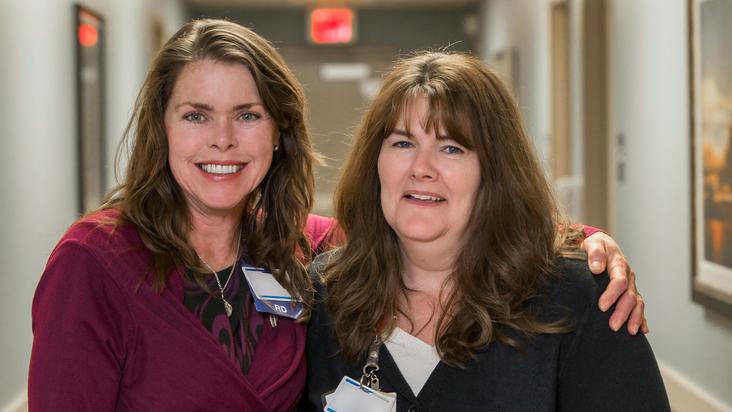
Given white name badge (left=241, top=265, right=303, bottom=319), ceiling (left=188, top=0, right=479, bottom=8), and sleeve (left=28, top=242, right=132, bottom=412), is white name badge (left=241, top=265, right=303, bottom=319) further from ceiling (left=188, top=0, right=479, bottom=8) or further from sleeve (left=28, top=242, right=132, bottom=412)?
ceiling (left=188, top=0, right=479, bottom=8)

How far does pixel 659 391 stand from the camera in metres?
1.63

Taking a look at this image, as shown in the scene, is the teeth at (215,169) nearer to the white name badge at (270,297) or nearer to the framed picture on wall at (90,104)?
the white name badge at (270,297)

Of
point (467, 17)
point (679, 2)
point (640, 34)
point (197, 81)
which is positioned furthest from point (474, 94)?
point (467, 17)

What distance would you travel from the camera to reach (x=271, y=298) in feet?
6.14

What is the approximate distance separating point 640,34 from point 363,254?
302cm

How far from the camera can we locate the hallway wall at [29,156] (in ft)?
11.9

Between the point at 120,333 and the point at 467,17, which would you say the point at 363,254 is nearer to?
the point at 120,333

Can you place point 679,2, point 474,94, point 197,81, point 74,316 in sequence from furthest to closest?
1. point 679,2
2. point 197,81
3. point 474,94
4. point 74,316

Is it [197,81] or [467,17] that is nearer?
[197,81]

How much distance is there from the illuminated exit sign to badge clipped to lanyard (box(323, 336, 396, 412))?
346 inches

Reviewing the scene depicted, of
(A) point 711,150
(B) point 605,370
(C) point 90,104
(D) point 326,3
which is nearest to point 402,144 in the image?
(B) point 605,370

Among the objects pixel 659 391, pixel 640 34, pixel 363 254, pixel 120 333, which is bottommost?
pixel 659 391

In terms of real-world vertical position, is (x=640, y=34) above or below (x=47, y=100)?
above

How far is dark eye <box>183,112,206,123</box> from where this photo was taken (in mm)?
1882
